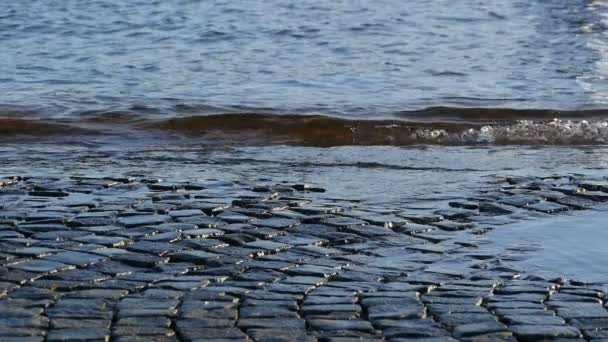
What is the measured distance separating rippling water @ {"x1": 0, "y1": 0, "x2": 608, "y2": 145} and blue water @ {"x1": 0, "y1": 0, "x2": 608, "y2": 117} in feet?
0.08

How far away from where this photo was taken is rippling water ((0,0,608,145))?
37.4 feet

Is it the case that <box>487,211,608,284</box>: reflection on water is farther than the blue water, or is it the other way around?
the blue water

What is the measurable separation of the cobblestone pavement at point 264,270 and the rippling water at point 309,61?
337cm

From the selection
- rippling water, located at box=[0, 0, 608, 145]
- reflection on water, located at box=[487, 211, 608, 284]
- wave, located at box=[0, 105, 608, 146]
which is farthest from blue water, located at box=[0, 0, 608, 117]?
reflection on water, located at box=[487, 211, 608, 284]

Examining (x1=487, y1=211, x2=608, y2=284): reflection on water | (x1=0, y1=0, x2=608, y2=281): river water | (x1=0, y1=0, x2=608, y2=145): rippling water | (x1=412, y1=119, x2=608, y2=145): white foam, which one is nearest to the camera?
(x1=487, y1=211, x2=608, y2=284): reflection on water

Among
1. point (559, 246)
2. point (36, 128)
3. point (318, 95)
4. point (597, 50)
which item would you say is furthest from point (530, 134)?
point (597, 50)

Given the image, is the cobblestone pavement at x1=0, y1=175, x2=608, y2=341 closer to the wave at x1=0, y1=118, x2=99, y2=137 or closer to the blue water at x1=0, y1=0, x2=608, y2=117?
the wave at x1=0, y1=118, x2=99, y2=137

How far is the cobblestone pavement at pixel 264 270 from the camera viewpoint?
4.37m

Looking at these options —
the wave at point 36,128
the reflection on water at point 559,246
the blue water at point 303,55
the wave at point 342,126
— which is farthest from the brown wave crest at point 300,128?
the reflection on water at point 559,246

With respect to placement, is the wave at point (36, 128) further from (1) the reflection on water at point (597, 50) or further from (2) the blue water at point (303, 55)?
(1) the reflection on water at point (597, 50)

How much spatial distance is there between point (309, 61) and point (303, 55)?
0.54 metres

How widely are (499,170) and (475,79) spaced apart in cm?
553

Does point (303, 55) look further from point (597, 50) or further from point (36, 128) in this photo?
point (36, 128)

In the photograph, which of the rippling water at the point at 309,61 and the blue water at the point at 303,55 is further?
the blue water at the point at 303,55
